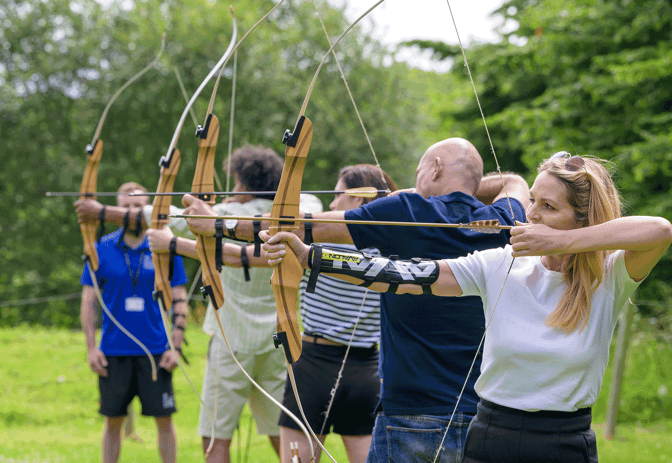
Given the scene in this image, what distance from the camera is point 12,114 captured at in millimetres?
13078

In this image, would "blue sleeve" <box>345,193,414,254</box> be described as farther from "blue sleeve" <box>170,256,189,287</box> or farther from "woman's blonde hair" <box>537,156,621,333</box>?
"blue sleeve" <box>170,256,189,287</box>

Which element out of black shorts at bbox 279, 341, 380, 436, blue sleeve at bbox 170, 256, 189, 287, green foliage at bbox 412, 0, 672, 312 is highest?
green foliage at bbox 412, 0, 672, 312

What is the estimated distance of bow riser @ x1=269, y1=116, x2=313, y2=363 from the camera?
64.4 inches

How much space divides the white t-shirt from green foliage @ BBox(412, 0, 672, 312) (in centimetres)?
610

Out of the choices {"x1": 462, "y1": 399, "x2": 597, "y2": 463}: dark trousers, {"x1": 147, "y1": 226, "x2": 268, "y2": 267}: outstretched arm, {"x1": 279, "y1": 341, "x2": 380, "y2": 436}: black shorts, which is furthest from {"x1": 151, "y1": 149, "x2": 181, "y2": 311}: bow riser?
{"x1": 462, "y1": 399, "x2": 597, "y2": 463}: dark trousers

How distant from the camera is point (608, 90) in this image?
27.5 ft

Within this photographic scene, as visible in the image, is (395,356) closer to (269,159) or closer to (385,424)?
(385,424)

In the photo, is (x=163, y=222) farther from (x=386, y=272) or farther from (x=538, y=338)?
(x=538, y=338)

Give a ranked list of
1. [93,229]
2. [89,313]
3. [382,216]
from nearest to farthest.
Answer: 1. [382,216]
2. [93,229]
3. [89,313]

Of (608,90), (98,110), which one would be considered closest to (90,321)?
(608,90)

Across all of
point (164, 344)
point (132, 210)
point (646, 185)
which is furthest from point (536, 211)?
point (646, 185)

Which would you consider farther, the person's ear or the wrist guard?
the person's ear

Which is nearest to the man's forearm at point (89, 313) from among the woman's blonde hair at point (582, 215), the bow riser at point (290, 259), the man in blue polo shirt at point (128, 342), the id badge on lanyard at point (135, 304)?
the man in blue polo shirt at point (128, 342)

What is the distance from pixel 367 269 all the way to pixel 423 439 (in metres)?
0.57
